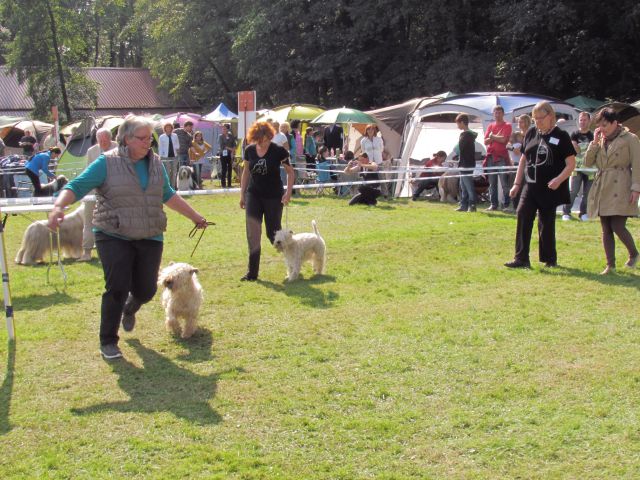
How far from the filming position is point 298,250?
7.98 metres

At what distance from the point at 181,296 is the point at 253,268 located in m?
2.29

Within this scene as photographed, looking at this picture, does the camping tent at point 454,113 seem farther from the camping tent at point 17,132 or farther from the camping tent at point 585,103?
the camping tent at point 17,132

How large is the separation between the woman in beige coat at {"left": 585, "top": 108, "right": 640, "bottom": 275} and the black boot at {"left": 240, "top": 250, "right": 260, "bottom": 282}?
11.8 ft

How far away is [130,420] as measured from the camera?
13.7 feet

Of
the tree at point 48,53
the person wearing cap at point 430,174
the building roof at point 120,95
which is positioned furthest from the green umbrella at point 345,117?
the building roof at point 120,95

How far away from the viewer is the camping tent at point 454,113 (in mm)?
15945

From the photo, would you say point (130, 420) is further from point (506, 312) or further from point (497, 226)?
point (497, 226)

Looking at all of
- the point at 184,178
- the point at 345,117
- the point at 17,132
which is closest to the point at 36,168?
the point at 184,178

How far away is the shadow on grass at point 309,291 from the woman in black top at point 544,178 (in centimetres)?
217

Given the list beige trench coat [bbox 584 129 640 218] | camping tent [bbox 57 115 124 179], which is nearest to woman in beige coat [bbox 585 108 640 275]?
beige trench coat [bbox 584 129 640 218]

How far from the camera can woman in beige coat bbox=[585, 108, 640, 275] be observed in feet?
24.9

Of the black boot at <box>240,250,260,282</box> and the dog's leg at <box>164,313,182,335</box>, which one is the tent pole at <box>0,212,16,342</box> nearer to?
the dog's leg at <box>164,313,182,335</box>

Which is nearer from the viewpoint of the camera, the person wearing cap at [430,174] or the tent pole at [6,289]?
the tent pole at [6,289]

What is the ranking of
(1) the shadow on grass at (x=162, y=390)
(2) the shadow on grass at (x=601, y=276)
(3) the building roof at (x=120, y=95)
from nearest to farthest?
(1) the shadow on grass at (x=162, y=390) → (2) the shadow on grass at (x=601, y=276) → (3) the building roof at (x=120, y=95)
